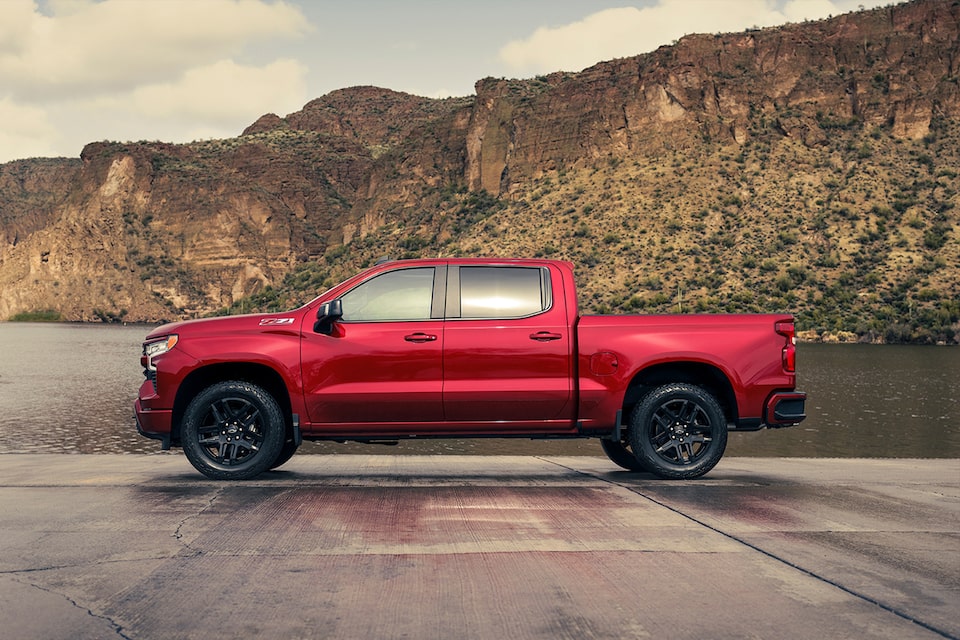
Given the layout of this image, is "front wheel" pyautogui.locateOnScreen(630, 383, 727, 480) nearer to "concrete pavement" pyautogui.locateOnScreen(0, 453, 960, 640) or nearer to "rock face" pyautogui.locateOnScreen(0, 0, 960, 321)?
"concrete pavement" pyautogui.locateOnScreen(0, 453, 960, 640)

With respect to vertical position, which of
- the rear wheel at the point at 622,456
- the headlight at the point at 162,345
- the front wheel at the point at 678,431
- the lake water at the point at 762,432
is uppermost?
the headlight at the point at 162,345

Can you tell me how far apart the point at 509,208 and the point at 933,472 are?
115m

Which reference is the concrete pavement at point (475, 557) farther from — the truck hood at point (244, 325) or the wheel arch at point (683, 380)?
the truck hood at point (244, 325)

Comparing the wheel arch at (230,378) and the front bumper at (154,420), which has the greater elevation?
the wheel arch at (230,378)

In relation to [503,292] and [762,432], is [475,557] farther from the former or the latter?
[762,432]

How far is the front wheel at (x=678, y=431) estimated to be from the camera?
30.0 ft

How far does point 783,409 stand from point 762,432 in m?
23.3

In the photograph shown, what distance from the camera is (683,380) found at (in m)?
9.49

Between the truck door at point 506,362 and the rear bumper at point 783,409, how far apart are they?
6.50 ft

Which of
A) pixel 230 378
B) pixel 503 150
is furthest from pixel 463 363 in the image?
pixel 503 150

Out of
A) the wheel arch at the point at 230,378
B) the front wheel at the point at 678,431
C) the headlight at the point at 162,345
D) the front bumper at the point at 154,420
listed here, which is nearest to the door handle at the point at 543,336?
the front wheel at the point at 678,431

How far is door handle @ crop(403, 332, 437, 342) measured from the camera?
894 centimetres

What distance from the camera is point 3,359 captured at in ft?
225

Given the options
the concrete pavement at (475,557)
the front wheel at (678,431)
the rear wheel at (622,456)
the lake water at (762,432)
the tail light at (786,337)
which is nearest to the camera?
the concrete pavement at (475,557)
